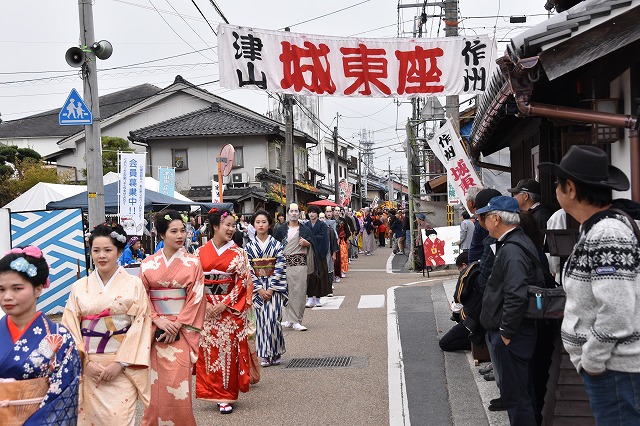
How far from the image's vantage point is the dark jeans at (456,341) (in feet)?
29.9

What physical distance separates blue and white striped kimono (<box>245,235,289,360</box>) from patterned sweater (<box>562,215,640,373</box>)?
226 inches

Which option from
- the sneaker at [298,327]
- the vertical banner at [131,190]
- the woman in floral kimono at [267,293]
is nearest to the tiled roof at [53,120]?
the vertical banner at [131,190]

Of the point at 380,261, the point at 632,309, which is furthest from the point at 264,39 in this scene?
the point at 380,261

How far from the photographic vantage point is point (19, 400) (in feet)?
12.3

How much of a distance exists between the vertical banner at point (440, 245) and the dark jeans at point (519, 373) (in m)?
13.9

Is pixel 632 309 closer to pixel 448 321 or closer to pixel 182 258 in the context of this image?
pixel 182 258

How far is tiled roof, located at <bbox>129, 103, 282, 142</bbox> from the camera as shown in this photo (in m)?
34.9

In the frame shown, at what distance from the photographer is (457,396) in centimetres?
710

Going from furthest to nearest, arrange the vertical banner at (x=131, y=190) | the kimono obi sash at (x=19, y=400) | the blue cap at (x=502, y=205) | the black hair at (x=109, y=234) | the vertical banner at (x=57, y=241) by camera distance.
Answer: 1. the vertical banner at (x=131, y=190)
2. the vertical banner at (x=57, y=241)
3. the blue cap at (x=502, y=205)
4. the black hair at (x=109, y=234)
5. the kimono obi sash at (x=19, y=400)

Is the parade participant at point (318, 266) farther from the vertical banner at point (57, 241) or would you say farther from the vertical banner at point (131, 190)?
the vertical banner at point (57, 241)

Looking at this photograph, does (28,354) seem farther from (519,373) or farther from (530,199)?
(530,199)

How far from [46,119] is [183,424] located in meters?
48.8

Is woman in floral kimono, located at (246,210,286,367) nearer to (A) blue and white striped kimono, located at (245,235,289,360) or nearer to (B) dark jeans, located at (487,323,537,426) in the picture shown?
(A) blue and white striped kimono, located at (245,235,289,360)

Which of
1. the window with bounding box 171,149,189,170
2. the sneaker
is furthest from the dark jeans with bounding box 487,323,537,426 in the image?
the window with bounding box 171,149,189,170
